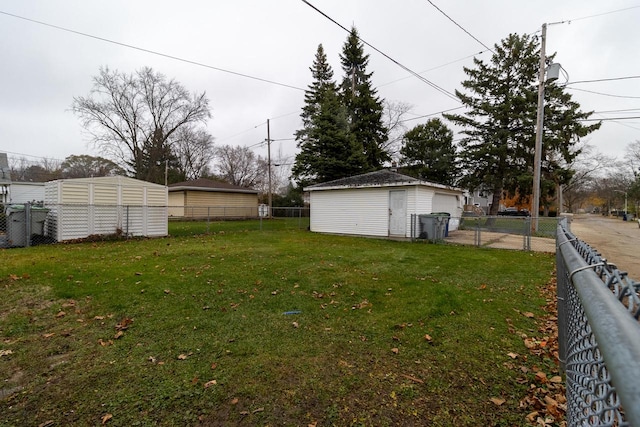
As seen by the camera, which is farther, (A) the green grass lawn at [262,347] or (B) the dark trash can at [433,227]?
(B) the dark trash can at [433,227]

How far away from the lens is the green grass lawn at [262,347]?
8.11ft

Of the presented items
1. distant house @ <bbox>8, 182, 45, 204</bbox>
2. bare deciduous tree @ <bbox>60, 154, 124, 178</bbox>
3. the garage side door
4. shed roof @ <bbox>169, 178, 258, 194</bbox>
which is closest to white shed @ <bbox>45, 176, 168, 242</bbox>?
the garage side door

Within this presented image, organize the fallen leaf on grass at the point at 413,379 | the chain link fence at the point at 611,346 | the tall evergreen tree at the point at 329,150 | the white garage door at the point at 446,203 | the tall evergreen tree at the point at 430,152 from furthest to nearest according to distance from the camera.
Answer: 1. the tall evergreen tree at the point at 430,152
2. the tall evergreen tree at the point at 329,150
3. the white garage door at the point at 446,203
4. the fallen leaf on grass at the point at 413,379
5. the chain link fence at the point at 611,346

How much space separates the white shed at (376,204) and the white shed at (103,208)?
795 cm

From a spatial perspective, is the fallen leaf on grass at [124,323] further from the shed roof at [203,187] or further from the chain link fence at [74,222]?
the shed roof at [203,187]

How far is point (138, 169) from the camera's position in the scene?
105 ft

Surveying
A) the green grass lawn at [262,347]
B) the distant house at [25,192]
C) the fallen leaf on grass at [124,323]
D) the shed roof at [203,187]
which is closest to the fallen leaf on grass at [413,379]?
the green grass lawn at [262,347]

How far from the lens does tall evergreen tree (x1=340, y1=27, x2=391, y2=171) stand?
25.6 meters

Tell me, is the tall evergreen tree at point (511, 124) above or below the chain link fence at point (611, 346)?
above

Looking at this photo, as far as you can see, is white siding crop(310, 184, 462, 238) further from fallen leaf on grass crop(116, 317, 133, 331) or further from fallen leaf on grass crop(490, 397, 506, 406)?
fallen leaf on grass crop(116, 317, 133, 331)

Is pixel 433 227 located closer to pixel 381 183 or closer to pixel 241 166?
pixel 381 183

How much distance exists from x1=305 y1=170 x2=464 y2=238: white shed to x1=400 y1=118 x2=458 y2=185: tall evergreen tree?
28.5 feet

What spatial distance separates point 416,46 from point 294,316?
12242mm

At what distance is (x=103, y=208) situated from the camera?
40.0 feet
